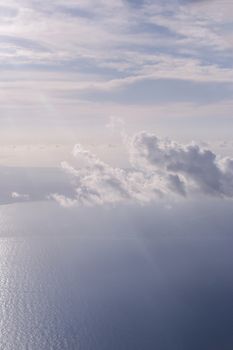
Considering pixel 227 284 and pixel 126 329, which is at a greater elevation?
pixel 126 329

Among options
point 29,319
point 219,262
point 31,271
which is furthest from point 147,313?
point 219,262

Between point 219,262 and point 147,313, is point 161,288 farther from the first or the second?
point 219,262

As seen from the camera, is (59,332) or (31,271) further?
(31,271)

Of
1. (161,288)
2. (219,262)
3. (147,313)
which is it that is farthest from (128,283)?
(219,262)

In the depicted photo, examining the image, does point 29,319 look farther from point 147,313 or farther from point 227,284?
point 227,284

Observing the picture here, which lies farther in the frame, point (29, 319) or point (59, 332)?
point (29, 319)

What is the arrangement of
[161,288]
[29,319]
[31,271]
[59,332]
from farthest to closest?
1. [31,271]
2. [161,288]
3. [29,319]
4. [59,332]

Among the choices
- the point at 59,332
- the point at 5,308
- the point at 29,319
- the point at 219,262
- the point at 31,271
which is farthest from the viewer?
the point at 219,262

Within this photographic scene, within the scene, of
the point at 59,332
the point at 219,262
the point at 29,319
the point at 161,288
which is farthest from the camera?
the point at 219,262

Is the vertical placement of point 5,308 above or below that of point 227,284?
above
